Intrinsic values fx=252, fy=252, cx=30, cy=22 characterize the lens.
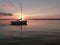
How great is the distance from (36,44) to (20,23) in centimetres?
3458

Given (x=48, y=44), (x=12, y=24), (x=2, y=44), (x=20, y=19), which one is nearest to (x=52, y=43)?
(x=48, y=44)

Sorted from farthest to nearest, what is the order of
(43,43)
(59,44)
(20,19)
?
(20,19) < (43,43) < (59,44)

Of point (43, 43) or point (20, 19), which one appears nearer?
point (43, 43)

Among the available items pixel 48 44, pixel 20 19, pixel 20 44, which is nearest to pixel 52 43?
pixel 48 44

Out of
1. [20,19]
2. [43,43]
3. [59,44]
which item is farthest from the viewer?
[20,19]

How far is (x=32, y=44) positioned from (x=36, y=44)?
930 millimetres

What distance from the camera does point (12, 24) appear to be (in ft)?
285

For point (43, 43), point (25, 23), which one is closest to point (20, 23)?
point (25, 23)

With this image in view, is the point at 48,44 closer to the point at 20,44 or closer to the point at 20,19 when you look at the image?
the point at 20,44

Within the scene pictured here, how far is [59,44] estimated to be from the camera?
4912 cm

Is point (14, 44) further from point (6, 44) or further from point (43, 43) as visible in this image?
point (43, 43)

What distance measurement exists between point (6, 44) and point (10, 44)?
797 mm

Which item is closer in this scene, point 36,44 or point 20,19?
point 36,44

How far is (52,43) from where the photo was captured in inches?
2047
